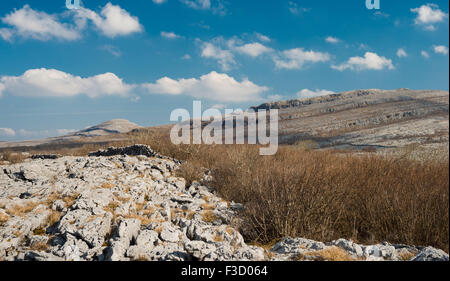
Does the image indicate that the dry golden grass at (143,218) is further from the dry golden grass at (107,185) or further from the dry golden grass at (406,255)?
the dry golden grass at (406,255)

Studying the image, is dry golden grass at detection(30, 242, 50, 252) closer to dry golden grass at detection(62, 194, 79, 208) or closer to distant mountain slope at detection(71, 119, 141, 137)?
dry golden grass at detection(62, 194, 79, 208)

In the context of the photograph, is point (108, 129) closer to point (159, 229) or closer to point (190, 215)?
point (190, 215)

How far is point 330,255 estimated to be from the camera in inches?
147

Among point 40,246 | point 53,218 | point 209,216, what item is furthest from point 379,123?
point 40,246

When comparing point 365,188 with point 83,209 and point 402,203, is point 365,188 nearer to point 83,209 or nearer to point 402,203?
point 402,203

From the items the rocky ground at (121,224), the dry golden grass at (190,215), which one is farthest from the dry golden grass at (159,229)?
the dry golden grass at (190,215)

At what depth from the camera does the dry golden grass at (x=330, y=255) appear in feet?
12.0

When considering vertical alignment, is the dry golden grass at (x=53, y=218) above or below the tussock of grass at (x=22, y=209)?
below

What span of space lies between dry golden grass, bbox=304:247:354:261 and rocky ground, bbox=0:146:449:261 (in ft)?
0.05

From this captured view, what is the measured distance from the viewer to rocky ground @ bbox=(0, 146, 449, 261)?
12.7 ft

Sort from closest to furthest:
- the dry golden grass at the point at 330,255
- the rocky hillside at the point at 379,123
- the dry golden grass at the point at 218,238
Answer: the dry golden grass at the point at 330,255 → the dry golden grass at the point at 218,238 → the rocky hillside at the point at 379,123

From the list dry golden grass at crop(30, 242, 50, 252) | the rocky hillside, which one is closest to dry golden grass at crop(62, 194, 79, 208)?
dry golden grass at crop(30, 242, 50, 252)

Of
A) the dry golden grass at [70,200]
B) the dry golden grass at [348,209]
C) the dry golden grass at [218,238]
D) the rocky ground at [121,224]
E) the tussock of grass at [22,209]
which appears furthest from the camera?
the dry golden grass at [70,200]

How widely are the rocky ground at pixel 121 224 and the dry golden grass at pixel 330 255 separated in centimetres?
1
